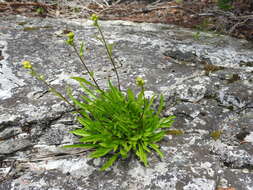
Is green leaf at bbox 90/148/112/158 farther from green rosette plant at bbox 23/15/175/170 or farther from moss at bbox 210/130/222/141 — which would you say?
moss at bbox 210/130/222/141

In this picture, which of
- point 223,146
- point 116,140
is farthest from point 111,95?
point 223,146

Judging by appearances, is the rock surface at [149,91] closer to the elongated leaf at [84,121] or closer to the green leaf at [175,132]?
the green leaf at [175,132]

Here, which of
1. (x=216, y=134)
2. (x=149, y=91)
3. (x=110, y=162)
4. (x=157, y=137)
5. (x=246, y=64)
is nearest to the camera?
(x=110, y=162)

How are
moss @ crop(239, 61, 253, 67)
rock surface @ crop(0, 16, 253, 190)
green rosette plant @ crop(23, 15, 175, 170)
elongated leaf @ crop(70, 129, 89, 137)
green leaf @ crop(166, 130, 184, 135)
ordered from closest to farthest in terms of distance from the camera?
rock surface @ crop(0, 16, 253, 190) < green rosette plant @ crop(23, 15, 175, 170) < elongated leaf @ crop(70, 129, 89, 137) < green leaf @ crop(166, 130, 184, 135) < moss @ crop(239, 61, 253, 67)

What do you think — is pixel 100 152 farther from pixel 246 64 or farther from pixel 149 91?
pixel 246 64

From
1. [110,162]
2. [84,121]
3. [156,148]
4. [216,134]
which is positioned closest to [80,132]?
[84,121]

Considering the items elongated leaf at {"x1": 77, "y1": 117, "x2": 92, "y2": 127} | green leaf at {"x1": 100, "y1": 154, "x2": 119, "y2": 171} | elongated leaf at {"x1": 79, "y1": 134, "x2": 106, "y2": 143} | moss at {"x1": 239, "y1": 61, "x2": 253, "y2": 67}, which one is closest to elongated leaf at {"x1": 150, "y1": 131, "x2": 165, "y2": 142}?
green leaf at {"x1": 100, "y1": 154, "x2": 119, "y2": 171}

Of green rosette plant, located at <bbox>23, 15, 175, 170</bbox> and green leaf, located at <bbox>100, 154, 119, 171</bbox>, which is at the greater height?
green rosette plant, located at <bbox>23, 15, 175, 170</bbox>

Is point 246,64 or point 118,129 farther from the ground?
point 246,64

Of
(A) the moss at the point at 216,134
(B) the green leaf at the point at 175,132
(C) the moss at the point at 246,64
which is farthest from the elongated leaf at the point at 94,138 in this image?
(C) the moss at the point at 246,64
